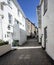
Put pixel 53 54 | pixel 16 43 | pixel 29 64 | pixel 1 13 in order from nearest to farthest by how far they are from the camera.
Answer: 1. pixel 29 64
2. pixel 53 54
3. pixel 1 13
4. pixel 16 43

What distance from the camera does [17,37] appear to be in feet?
68.3

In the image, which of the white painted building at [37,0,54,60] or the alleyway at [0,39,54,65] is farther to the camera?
the white painted building at [37,0,54,60]

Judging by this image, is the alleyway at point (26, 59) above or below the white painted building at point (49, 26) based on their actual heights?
below

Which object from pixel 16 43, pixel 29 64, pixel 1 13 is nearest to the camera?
pixel 29 64

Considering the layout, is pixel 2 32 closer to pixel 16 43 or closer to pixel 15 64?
pixel 16 43

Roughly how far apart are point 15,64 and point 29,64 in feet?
2.51

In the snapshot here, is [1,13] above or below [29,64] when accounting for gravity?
above

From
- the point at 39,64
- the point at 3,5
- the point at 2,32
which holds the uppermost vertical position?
the point at 3,5

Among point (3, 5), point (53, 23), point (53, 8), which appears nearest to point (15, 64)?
point (53, 23)

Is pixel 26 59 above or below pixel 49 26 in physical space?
below

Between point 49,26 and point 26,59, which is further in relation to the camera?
point 49,26

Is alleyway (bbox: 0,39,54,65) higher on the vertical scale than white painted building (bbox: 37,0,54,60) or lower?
lower

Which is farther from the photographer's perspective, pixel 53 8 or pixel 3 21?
pixel 3 21

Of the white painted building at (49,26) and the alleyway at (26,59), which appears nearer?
the alleyway at (26,59)
